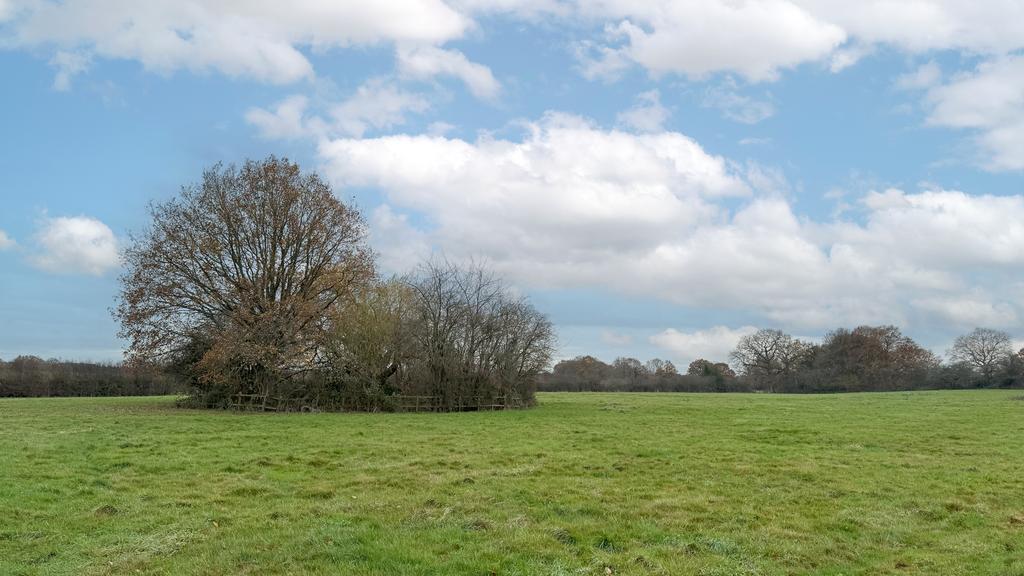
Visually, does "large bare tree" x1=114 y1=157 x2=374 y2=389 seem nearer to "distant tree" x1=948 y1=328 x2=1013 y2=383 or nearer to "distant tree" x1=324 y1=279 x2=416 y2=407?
"distant tree" x1=324 y1=279 x2=416 y2=407

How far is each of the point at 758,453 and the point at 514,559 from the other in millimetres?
12403

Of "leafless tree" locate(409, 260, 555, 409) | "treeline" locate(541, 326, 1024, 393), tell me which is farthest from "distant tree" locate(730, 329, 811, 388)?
"leafless tree" locate(409, 260, 555, 409)

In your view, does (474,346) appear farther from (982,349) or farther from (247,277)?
(982,349)

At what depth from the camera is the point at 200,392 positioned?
1580 inches

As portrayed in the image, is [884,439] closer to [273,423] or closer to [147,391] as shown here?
[273,423]

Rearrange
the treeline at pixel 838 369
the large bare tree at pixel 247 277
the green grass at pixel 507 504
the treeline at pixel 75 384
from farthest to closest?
the treeline at pixel 838 369, the treeline at pixel 75 384, the large bare tree at pixel 247 277, the green grass at pixel 507 504

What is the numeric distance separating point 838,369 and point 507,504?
111381 mm

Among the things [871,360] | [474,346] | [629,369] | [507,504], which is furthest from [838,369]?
[507,504]

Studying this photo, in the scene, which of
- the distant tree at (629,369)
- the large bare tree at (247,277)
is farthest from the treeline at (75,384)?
the distant tree at (629,369)

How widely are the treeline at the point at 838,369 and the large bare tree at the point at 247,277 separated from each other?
57.3m

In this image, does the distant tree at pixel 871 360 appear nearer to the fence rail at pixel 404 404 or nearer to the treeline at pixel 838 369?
the treeline at pixel 838 369

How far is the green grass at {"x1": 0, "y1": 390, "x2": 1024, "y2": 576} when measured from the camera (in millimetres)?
8172

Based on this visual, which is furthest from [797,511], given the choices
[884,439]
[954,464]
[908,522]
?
[884,439]

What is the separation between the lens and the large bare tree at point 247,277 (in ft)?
121
